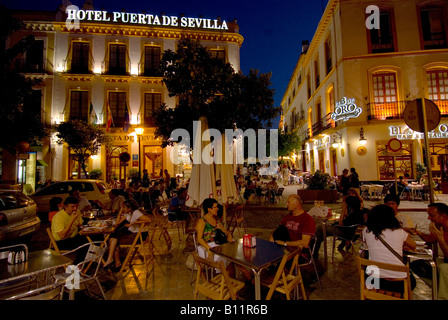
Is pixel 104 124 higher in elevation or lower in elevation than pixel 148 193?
higher

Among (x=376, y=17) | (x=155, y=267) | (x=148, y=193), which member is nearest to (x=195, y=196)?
(x=155, y=267)

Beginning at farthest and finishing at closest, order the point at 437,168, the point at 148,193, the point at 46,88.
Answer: the point at 46,88
the point at 437,168
the point at 148,193

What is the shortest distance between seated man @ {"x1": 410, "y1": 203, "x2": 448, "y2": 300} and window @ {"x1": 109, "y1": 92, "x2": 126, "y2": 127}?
64.4ft

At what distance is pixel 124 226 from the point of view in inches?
182

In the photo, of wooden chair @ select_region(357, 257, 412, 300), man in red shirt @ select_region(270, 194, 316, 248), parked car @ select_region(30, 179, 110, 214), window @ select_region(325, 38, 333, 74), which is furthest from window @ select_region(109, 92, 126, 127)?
wooden chair @ select_region(357, 257, 412, 300)

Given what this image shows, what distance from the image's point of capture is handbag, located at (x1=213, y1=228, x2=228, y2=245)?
3740 millimetres

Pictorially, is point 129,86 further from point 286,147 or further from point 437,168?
point 437,168

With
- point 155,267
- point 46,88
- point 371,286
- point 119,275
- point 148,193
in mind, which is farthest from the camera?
point 46,88

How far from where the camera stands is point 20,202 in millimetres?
5816

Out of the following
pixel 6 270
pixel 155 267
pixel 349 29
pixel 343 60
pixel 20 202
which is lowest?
pixel 155 267

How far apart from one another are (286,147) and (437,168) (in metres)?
12.9

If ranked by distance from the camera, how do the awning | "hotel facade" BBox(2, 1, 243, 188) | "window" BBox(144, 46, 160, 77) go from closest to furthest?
the awning → "hotel facade" BBox(2, 1, 243, 188) → "window" BBox(144, 46, 160, 77)

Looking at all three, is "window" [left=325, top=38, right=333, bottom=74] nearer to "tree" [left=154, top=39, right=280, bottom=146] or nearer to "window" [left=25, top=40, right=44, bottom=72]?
"tree" [left=154, top=39, right=280, bottom=146]

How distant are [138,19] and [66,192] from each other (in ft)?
53.7
